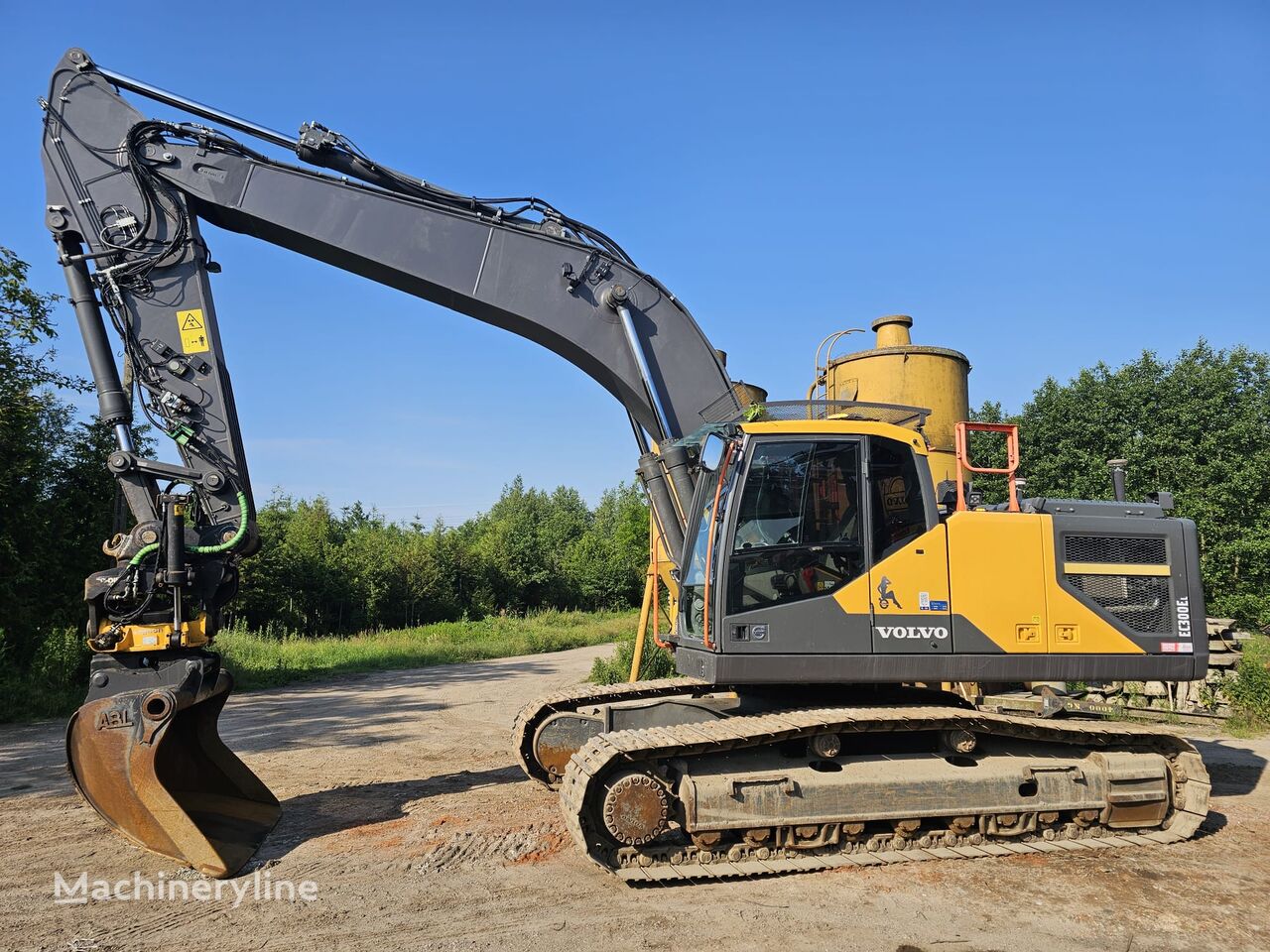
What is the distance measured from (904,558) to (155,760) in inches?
200

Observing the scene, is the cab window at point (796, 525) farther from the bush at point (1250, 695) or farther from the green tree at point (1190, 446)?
the green tree at point (1190, 446)

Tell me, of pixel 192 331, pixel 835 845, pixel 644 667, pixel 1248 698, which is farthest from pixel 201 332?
pixel 1248 698

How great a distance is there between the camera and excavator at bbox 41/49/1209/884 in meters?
5.43

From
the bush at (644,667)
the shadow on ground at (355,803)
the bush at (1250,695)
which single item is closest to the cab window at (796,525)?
the shadow on ground at (355,803)

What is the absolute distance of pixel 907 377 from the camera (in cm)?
1191

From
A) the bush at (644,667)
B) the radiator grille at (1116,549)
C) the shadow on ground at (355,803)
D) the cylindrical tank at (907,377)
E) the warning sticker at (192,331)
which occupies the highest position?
the cylindrical tank at (907,377)

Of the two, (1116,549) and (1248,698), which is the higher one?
(1116,549)

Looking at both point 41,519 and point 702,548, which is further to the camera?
point 41,519

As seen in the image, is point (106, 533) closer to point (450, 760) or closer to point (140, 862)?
point (450, 760)

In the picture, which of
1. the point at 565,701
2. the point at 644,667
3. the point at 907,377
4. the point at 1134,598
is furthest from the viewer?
the point at 644,667

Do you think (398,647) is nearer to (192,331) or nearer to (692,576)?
(192,331)

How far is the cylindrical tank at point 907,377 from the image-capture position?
11.8 meters

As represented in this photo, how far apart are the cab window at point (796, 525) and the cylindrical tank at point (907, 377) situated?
20.7 ft

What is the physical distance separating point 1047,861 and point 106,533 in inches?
634
